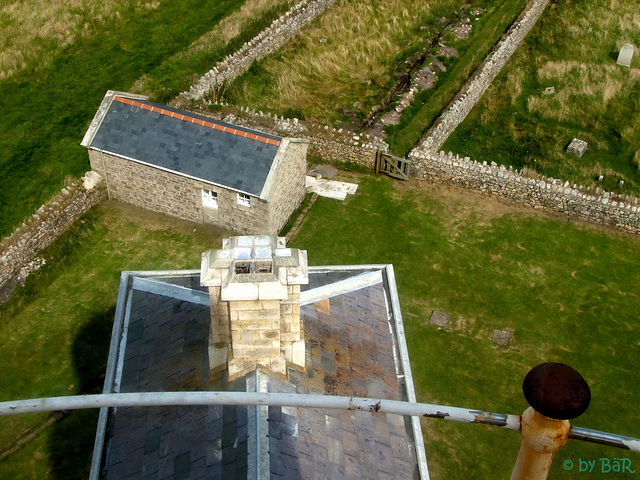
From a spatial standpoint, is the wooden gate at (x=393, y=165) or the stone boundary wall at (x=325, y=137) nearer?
the wooden gate at (x=393, y=165)

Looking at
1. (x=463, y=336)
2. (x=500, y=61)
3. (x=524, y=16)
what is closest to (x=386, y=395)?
(x=463, y=336)

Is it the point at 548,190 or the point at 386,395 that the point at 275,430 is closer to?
the point at 386,395

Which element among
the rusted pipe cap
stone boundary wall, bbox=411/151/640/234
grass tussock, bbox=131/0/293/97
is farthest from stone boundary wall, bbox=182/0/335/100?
the rusted pipe cap

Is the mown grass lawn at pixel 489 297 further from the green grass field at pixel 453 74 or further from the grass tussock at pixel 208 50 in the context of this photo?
the grass tussock at pixel 208 50

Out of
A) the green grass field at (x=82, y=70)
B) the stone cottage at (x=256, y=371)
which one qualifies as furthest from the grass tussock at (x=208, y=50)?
the stone cottage at (x=256, y=371)

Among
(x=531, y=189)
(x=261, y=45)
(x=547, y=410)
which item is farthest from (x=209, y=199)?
(x=547, y=410)

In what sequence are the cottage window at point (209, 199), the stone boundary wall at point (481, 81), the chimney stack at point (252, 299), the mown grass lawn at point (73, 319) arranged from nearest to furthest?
the chimney stack at point (252, 299) → the mown grass lawn at point (73, 319) → the cottage window at point (209, 199) → the stone boundary wall at point (481, 81)

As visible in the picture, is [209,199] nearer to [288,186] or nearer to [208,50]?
[288,186]
